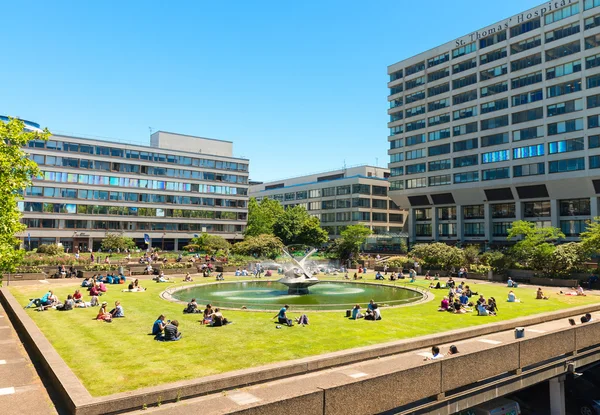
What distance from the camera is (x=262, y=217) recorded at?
108 meters

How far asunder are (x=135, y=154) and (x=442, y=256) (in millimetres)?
71955

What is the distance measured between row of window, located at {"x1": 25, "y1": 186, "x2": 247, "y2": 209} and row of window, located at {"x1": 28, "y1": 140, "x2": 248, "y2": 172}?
8.01m

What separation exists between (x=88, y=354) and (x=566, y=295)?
36.5m

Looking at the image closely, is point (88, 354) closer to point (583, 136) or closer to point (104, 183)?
point (583, 136)

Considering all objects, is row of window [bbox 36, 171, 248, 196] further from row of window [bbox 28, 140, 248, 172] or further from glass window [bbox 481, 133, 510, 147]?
glass window [bbox 481, 133, 510, 147]

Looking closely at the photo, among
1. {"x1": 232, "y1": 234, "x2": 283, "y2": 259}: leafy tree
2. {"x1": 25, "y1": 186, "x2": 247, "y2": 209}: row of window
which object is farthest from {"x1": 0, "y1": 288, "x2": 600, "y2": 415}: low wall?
{"x1": 25, "y1": 186, "x2": 247, "y2": 209}: row of window

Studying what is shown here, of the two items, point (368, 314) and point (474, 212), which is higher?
point (474, 212)

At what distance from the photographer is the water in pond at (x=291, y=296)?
101 ft

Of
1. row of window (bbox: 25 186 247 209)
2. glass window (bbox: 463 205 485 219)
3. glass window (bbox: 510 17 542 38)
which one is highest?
glass window (bbox: 510 17 542 38)

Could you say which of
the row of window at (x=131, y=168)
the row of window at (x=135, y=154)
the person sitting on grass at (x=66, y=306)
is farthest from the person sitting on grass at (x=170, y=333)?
the row of window at (x=131, y=168)

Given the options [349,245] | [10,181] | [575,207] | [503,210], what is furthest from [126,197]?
[575,207]

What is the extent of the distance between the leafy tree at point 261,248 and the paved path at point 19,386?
60340 mm

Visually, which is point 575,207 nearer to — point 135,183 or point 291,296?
point 291,296

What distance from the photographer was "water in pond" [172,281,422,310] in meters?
30.9
